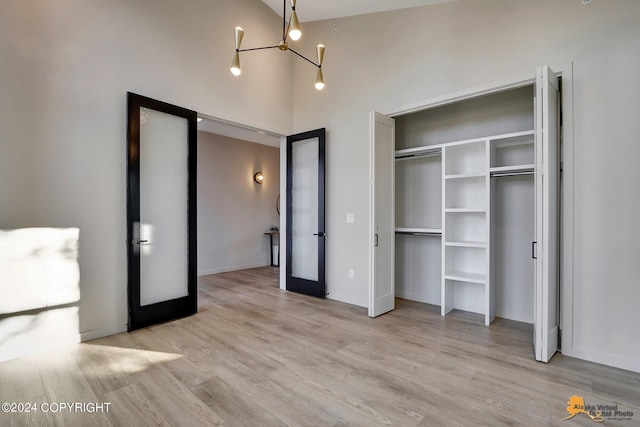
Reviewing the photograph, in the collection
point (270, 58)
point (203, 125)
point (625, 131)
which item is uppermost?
point (270, 58)

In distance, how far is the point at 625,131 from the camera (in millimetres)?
2514

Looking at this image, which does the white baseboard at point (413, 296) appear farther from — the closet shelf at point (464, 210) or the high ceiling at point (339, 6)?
the high ceiling at point (339, 6)

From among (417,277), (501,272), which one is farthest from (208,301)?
(501,272)

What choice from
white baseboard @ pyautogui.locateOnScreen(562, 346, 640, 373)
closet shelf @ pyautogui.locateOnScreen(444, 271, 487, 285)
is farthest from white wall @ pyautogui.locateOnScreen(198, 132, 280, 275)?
white baseboard @ pyautogui.locateOnScreen(562, 346, 640, 373)

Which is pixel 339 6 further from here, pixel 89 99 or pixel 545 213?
pixel 545 213

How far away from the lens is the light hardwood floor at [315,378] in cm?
193

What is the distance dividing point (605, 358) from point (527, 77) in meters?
2.60

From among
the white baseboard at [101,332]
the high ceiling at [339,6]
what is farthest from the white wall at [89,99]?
the high ceiling at [339,6]

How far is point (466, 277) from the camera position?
370cm

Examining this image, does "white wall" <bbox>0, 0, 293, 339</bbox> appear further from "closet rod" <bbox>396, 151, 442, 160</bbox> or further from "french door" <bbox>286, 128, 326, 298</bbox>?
"closet rod" <bbox>396, 151, 442, 160</bbox>

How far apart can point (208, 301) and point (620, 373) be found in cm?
451

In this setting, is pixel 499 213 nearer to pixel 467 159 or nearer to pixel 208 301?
pixel 467 159

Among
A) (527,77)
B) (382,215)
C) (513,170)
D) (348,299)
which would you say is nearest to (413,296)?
(348,299)

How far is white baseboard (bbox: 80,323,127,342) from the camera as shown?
3025 mm
